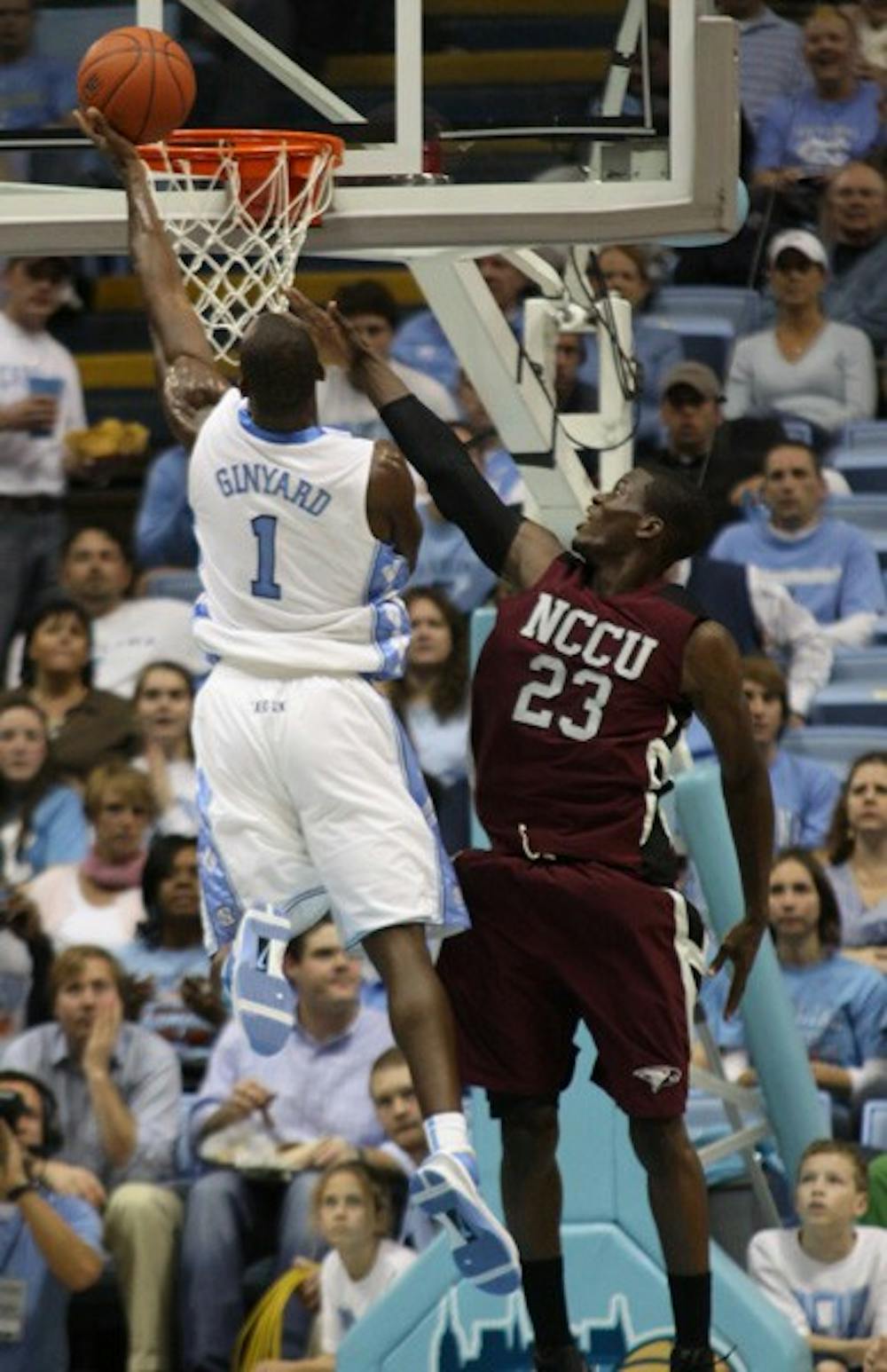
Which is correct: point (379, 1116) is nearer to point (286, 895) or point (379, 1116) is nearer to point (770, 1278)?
point (770, 1278)

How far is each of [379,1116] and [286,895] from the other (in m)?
3.44

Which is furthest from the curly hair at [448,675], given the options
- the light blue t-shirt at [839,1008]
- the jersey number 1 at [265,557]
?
the jersey number 1 at [265,557]

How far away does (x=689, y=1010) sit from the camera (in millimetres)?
8219

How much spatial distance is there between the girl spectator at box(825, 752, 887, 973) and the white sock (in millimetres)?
4525


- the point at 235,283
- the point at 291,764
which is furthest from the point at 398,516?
the point at 235,283

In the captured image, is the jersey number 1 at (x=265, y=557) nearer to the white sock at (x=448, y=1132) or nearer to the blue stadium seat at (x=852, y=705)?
the white sock at (x=448, y=1132)

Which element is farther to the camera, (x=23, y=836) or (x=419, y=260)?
(x=23, y=836)

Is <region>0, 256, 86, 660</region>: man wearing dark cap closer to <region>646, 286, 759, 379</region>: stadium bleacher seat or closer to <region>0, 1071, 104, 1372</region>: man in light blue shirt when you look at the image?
<region>646, 286, 759, 379</region>: stadium bleacher seat

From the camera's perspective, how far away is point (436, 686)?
12.7 meters

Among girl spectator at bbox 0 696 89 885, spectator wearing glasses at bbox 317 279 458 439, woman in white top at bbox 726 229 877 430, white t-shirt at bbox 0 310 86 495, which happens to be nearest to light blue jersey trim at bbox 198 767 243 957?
girl spectator at bbox 0 696 89 885

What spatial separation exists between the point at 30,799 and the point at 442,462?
5.08 m

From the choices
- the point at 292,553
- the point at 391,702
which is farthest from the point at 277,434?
the point at 391,702

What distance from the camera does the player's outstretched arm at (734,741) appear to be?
26.4 feet

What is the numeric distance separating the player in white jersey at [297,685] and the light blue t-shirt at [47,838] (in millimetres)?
4680
